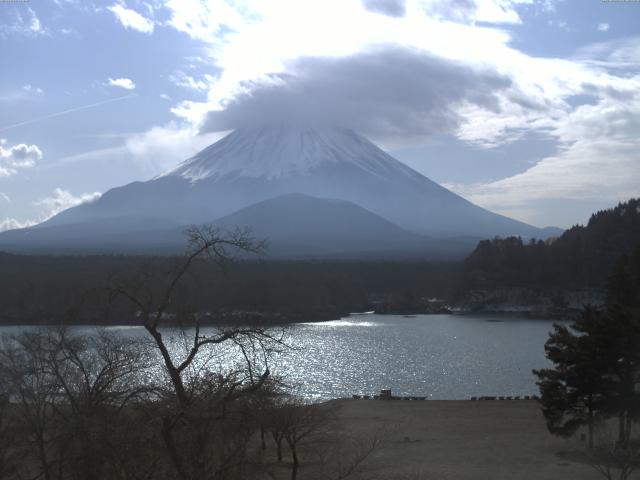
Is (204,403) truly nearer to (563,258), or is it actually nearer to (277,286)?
(277,286)

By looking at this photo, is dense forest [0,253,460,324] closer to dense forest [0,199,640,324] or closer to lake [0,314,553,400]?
dense forest [0,199,640,324]

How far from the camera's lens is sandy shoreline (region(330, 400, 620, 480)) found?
12.2m

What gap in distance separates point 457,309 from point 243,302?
58.0 ft

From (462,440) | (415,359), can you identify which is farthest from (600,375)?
(415,359)

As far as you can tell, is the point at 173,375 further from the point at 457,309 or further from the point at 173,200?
the point at 173,200

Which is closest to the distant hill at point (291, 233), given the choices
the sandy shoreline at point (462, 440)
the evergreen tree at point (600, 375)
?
the sandy shoreline at point (462, 440)

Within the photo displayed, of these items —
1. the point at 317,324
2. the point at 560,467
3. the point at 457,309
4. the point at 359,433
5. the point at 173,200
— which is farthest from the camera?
the point at 173,200

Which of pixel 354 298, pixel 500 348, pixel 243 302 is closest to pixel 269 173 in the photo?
pixel 354 298

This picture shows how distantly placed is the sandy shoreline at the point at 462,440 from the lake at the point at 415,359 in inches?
106

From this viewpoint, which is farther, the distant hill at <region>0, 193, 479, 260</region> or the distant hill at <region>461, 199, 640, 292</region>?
the distant hill at <region>0, 193, 479, 260</region>

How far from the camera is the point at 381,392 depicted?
21.8 m

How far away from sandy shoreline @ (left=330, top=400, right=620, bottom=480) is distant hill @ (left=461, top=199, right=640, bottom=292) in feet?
136

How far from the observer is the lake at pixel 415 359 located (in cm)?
2362

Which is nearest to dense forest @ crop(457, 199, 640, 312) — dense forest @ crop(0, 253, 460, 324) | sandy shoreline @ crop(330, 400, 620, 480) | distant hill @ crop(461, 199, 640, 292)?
distant hill @ crop(461, 199, 640, 292)
